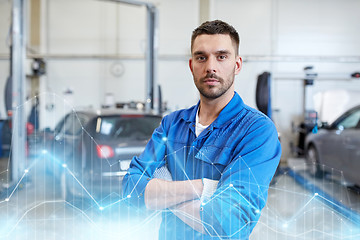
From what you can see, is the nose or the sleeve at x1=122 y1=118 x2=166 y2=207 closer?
the nose

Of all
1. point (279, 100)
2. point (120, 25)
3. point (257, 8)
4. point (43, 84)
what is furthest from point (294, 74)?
point (43, 84)

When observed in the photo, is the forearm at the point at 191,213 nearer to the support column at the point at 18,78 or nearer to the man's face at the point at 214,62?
the man's face at the point at 214,62

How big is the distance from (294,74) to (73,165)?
368 centimetres

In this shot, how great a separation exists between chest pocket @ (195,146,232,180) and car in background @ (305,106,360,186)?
6.19 ft

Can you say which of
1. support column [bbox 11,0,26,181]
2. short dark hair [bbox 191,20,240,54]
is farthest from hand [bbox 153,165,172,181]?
support column [bbox 11,0,26,181]

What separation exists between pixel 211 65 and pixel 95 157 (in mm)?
1068

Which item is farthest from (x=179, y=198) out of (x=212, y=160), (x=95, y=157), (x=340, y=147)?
(x=340, y=147)

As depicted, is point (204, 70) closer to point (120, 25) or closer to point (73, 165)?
point (73, 165)

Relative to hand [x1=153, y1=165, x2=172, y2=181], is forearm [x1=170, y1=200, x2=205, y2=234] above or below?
below

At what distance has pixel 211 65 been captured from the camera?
929 mm

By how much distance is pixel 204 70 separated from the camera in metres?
0.94

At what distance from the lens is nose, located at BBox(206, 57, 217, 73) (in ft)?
3.04
